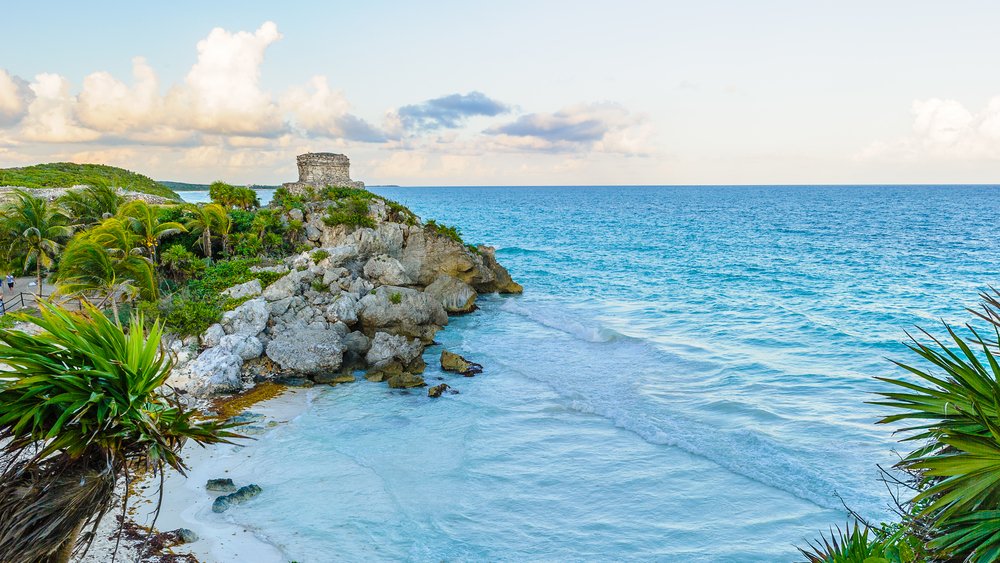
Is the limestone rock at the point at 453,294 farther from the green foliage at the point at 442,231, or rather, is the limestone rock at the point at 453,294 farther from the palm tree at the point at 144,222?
the palm tree at the point at 144,222

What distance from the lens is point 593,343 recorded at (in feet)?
91.7

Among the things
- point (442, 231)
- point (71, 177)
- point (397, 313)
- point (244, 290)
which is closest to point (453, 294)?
point (442, 231)

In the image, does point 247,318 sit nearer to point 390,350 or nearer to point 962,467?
point 390,350

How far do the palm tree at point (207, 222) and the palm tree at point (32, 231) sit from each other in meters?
6.18

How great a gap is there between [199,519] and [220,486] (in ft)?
4.57

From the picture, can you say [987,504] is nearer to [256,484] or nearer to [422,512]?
[422,512]

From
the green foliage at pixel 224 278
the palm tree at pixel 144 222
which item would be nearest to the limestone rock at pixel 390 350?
the green foliage at pixel 224 278

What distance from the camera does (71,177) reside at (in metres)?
68.4

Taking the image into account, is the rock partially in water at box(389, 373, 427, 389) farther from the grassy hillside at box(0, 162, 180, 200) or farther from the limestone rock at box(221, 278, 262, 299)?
the grassy hillside at box(0, 162, 180, 200)

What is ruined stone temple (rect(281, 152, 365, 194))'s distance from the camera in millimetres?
46125

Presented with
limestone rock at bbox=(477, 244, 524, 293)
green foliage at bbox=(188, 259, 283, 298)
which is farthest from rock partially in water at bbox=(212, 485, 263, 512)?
limestone rock at bbox=(477, 244, 524, 293)

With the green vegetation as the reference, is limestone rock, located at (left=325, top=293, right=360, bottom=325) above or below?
below

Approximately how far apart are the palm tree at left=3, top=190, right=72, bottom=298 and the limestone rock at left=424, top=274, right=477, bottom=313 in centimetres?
1946

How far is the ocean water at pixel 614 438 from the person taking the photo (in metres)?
12.6
